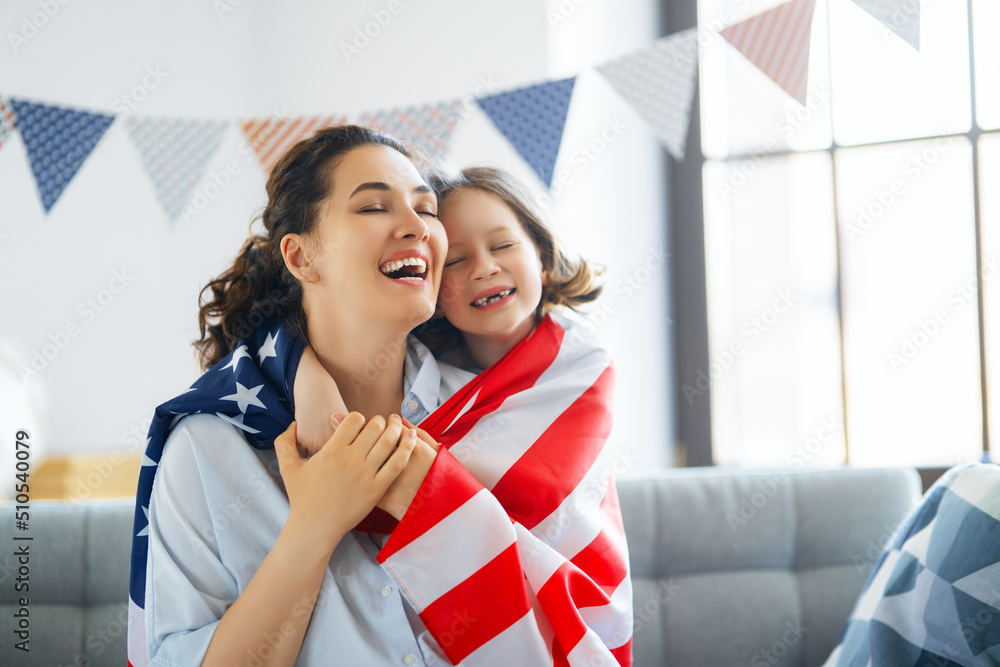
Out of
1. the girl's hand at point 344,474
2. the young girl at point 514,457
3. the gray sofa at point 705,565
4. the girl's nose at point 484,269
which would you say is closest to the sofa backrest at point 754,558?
the gray sofa at point 705,565

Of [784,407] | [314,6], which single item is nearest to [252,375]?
[314,6]

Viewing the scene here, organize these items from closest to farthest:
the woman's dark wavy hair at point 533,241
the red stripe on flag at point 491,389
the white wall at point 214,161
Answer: the red stripe on flag at point 491,389 → the woman's dark wavy hair at point 533,241 → the white wall at point 214,161

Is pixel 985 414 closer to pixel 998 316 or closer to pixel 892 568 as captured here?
pixel 998 316

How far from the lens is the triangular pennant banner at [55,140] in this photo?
177 centimetres

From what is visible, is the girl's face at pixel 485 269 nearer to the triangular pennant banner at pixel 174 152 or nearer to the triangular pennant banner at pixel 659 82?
the triangular pennant banner at pixel 659 82

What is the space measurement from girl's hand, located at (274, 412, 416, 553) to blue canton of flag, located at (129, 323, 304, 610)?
0.10 metres

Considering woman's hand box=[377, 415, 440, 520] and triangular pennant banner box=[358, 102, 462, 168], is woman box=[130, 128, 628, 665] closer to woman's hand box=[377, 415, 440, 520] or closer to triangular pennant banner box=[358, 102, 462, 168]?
woman's hand box=[377, 415, 440, 520]

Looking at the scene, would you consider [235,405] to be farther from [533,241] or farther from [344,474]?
[533,241]

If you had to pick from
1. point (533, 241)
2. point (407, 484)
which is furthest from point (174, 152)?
point (407, 484)

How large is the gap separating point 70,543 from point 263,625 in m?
0.86

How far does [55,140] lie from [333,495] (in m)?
1.36

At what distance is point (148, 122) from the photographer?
6.23 ft

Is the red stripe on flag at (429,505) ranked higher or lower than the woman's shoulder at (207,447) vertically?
lower

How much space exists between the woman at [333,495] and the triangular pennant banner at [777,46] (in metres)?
1.01
